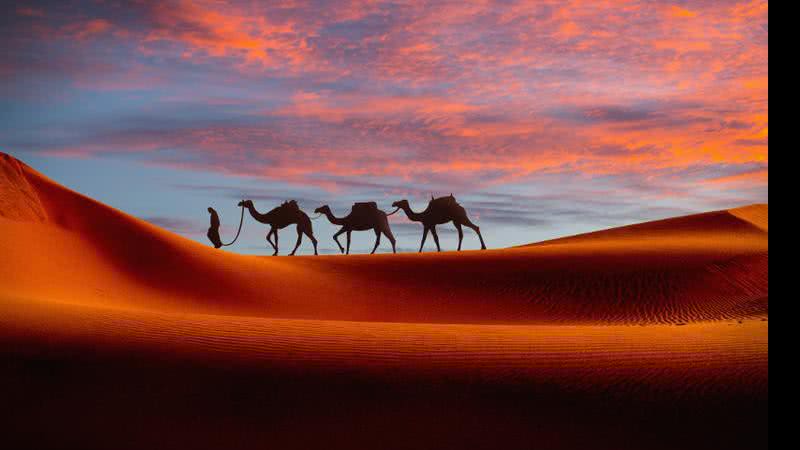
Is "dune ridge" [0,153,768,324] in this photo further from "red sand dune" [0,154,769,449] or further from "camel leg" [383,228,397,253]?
"red sand dune" [0,154,769,449]

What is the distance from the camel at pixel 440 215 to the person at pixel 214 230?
7.09m

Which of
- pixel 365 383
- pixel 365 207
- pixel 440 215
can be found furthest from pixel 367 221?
pixel 365 383

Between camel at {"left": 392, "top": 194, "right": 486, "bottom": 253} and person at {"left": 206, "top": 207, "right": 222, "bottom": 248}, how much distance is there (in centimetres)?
709

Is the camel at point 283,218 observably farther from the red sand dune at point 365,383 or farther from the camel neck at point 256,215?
the red sand dune at point 365,383

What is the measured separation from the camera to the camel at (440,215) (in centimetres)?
2780

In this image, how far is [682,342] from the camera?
834 centimetres

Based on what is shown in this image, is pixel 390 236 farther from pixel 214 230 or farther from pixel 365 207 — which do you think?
pixel 214 230

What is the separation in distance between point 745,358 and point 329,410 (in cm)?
424

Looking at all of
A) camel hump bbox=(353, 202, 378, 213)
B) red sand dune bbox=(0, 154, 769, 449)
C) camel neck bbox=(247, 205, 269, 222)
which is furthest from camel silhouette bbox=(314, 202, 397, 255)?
red sand dune bbox=(0, 154, 769, 449)

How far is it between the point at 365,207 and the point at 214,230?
242 inches

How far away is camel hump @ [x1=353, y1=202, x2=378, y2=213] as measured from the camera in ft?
92.2

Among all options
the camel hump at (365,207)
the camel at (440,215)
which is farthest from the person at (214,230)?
the camel at (440,215)

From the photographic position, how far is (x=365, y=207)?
28.1 m
